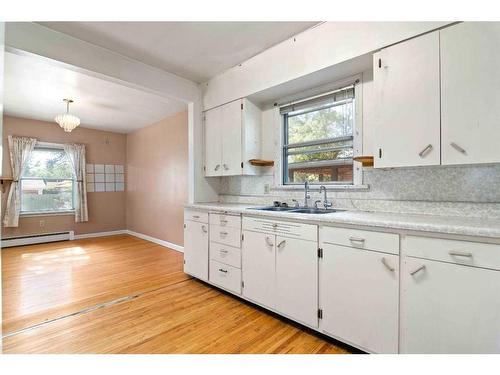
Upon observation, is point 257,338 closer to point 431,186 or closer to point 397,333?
point 397,333

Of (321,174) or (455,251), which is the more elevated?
(321,174)

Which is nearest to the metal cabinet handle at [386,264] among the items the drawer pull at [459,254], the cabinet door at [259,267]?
the drawer pull at [459,254]

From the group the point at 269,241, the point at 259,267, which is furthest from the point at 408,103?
the point at 259,267

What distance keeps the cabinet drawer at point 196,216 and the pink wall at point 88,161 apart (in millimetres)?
3820

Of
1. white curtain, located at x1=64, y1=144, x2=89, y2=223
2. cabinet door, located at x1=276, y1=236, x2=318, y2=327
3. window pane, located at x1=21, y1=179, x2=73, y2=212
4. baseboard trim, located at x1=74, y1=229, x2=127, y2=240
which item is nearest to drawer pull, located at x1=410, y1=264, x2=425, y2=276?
cabinet door, located at x1=276, y1=236, x2=318, y2=327

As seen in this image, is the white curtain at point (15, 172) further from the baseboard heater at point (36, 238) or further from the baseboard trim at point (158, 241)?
the baseboard trim at point (158, 241)

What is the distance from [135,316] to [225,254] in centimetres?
100

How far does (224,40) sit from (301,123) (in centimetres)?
119

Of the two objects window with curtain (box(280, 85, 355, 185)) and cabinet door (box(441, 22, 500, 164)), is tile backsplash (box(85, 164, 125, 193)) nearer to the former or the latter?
window with curtain (box(280, 85, 355, 185))

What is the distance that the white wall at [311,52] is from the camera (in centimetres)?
184

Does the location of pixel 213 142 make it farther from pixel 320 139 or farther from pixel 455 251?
pixel 455 251

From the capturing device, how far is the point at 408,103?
1762mm
